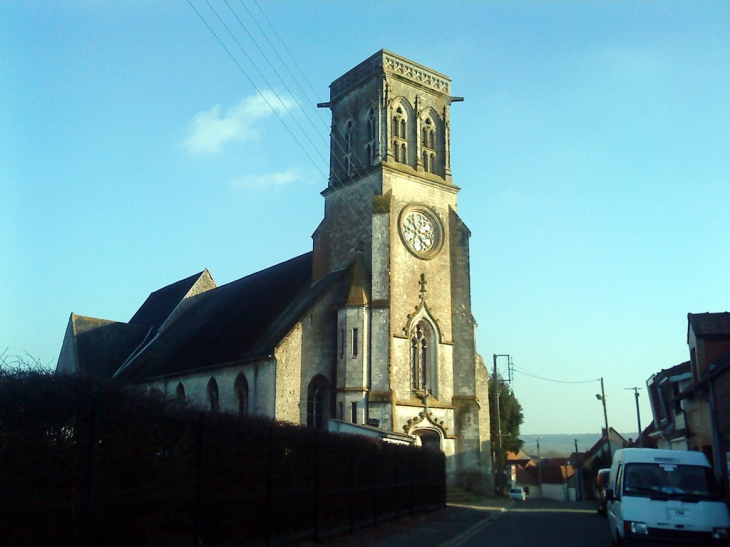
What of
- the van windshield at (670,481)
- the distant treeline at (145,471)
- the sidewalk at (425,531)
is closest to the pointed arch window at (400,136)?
the sidewalk at (425,531)

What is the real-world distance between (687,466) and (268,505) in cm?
809

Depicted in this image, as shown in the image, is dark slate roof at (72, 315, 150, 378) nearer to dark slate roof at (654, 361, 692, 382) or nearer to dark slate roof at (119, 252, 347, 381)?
dark slate roof at (119, 252, 347, 381)

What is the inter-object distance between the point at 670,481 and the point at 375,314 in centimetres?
1714

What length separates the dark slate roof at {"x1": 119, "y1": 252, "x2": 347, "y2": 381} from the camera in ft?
101

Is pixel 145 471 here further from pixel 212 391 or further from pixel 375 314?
pixel 212 391

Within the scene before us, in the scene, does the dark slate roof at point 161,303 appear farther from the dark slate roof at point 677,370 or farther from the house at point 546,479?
the house at point 546,479

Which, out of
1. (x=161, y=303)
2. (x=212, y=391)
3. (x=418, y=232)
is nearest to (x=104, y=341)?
(x=161, y=303)

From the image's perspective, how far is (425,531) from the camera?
17.4 m

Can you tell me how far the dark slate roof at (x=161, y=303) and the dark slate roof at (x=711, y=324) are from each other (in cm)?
3226

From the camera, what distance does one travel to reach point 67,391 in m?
7.65

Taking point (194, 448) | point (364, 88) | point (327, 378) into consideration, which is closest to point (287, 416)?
point (327, 378)

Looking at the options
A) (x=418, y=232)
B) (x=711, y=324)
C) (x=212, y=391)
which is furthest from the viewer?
(x=212, y=391)

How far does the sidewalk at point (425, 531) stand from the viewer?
14.6m

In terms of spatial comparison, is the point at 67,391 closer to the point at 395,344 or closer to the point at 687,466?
the point at 687,466
